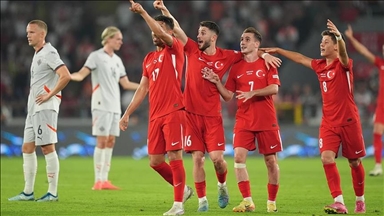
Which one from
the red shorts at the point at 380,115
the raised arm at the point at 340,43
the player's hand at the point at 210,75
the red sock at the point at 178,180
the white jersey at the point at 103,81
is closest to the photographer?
the red sock at the point at 178,180

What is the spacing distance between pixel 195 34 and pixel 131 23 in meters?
3.02

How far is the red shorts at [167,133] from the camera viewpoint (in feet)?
34.8

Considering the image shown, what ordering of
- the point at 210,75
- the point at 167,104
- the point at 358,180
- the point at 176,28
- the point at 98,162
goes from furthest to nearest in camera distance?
the point at 98,162 → the point at 358,180 → the point at 210,75 → the point at 176,28 → the point at 167,104

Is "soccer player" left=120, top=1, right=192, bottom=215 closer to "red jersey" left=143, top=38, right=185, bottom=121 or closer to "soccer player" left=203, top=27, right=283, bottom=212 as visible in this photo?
"red jersey" left=143, top=38, right=185, bottom=121

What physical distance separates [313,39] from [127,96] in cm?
705

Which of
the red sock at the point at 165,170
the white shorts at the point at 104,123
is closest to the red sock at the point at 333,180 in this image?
the red sock at the point at 165,170

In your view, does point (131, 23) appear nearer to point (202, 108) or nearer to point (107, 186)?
point (107, 186)

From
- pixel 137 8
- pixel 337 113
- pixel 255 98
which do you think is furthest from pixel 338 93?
pixel 137 8

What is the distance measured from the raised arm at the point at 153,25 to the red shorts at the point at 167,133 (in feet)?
3.11

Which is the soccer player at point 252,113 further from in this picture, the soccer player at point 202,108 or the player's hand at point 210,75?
the soccer player at point 202,108

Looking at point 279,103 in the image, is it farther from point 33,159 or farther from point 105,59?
point 33,159

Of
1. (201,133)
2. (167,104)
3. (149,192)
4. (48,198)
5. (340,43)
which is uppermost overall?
(340,43)

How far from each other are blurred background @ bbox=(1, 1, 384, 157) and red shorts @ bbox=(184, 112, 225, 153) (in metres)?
13.9

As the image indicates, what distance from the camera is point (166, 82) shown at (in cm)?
1084
